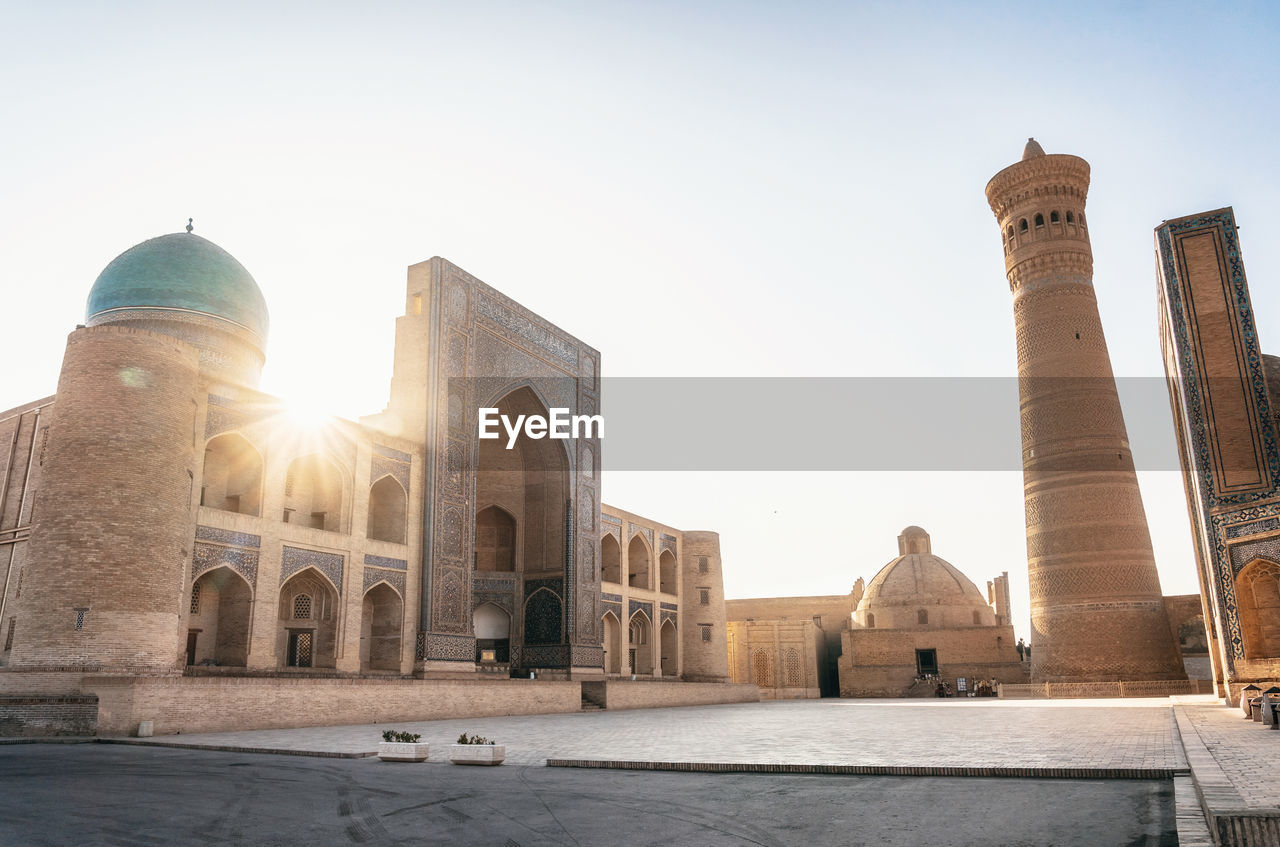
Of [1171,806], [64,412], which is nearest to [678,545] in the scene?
[64,412]

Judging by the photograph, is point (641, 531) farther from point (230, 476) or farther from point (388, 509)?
point (230, 476)

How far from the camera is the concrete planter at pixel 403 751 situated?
6727 millimetres

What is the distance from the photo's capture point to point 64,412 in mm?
11227

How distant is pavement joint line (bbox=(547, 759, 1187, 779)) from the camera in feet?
17.4

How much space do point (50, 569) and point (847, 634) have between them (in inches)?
970

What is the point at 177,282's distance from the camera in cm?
1803

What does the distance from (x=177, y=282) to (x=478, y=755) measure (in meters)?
14.7

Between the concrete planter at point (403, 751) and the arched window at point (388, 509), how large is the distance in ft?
30.5

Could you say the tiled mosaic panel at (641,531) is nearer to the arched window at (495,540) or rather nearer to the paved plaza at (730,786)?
the arched window at (495,540)

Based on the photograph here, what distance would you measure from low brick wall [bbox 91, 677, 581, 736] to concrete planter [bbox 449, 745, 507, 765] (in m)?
4.61

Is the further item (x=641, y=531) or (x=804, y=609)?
(x=804, y=609)

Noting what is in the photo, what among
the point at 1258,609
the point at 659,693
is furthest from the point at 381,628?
the point at 1258,609

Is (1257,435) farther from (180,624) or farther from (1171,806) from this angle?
(180,624)

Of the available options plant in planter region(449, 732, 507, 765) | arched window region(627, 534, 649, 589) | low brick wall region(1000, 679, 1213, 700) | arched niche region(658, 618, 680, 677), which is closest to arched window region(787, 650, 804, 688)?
arched niche region(658, 618, 680, 677)
